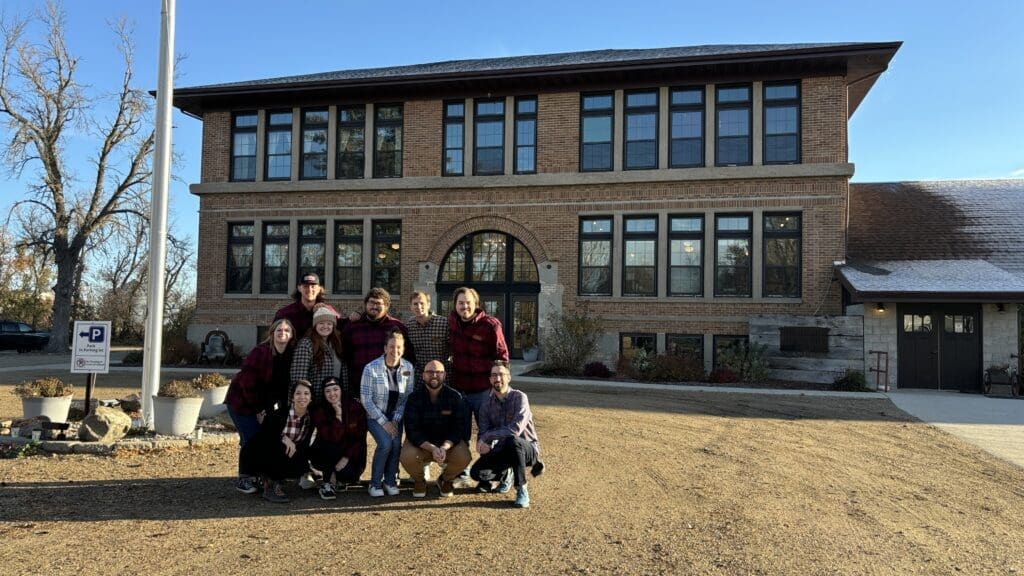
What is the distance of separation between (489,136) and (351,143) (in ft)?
14.9

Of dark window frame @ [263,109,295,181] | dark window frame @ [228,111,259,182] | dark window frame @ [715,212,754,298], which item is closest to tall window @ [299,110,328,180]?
dark window frame @ [263,109,295,181]

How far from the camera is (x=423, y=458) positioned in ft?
17.5

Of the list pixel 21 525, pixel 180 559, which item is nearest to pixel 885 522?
pixel 180 559

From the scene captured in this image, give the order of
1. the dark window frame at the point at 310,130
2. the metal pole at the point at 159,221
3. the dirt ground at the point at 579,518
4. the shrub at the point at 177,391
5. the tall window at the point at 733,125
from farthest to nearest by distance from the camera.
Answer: the dark window frame at the point at 310,130, the tall window at the point at 733,125, the metal pole at the point at 159,221, the shrub at the point at 177,391, the dirt ground at the point at 579,518

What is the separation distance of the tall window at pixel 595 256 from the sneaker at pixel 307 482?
13.2 metres

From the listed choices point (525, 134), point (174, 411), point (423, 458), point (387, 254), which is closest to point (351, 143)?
point (387, 254)

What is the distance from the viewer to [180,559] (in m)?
3.97

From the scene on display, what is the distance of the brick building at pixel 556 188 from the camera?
1686 centimetres

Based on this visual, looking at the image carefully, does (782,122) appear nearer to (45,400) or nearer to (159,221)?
(159,221)

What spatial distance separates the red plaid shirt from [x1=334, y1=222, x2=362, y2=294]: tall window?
584 inches

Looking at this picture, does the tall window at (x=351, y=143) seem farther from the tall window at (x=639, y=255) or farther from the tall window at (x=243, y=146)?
the tall window at (x=639, y=255)

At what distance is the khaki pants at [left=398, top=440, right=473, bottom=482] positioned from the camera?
5305mm

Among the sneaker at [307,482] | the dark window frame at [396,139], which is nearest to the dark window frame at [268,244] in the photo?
the dark window frame at [396,139]

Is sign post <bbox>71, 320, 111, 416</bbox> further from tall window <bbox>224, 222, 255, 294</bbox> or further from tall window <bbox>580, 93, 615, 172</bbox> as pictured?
tall window <bbox>580, 93, 615, 172</bbox>
